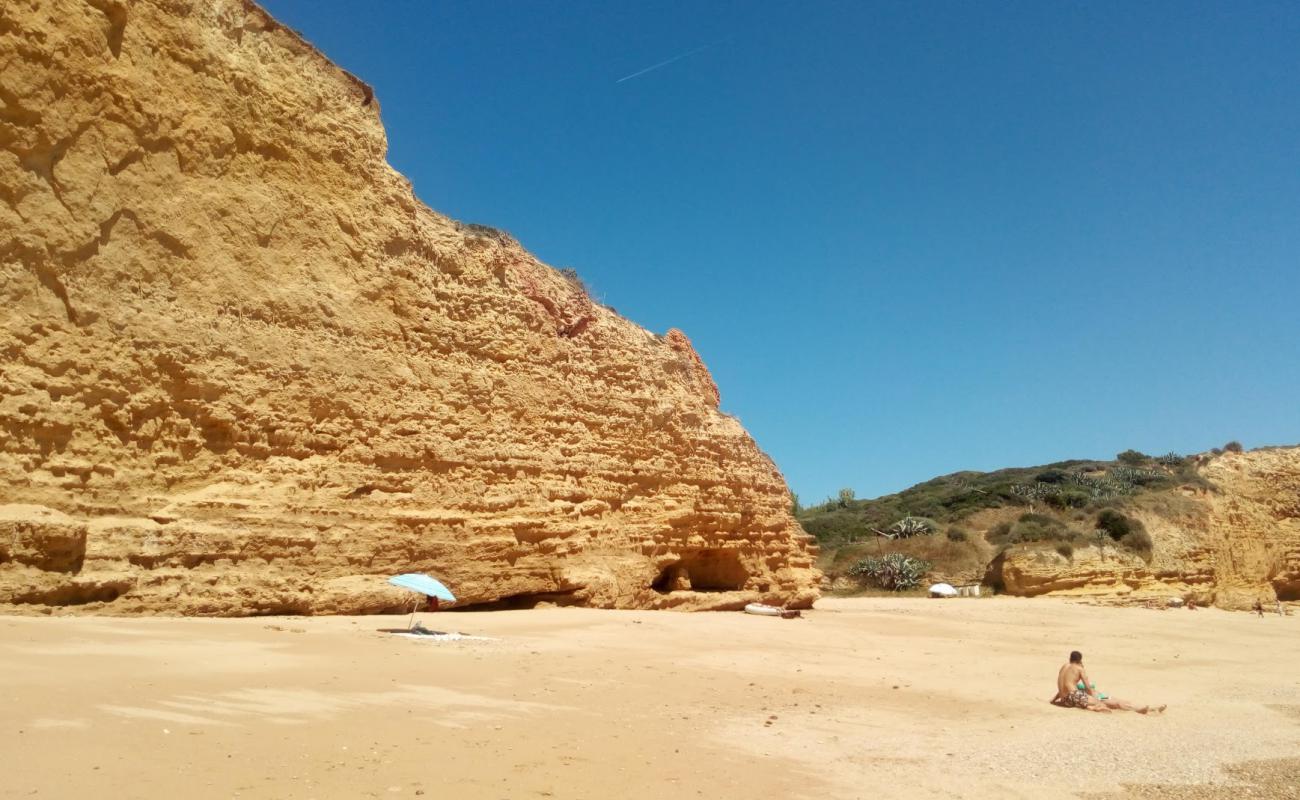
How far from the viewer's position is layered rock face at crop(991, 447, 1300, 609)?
91.7 feet

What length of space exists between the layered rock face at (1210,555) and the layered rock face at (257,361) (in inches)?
688

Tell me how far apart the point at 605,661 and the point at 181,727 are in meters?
4.97

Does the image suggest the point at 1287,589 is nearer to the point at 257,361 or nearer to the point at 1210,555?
the point at 1210,555

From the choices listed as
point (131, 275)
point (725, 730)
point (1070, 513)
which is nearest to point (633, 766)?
point (725, 730)

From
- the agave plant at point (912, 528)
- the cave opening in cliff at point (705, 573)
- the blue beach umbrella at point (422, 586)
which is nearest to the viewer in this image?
the blue beach umbrella at point (422, 586)

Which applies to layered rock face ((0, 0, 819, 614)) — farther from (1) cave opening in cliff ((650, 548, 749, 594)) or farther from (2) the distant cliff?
(2) the distant cliff

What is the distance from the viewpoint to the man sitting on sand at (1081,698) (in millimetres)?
9156

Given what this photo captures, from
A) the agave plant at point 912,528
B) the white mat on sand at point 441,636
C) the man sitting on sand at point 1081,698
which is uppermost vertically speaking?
the agave plant at point 912,528

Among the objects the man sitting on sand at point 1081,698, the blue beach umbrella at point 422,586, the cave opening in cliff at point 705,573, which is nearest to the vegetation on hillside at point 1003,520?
the cave opening in cliff at point 705,573

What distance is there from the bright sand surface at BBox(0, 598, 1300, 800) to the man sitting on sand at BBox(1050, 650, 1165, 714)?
218 millimetres

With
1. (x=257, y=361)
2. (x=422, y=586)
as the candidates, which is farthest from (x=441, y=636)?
(x=257, y=361)

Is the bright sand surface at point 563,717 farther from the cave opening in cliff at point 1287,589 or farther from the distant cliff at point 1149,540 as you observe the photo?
the cave opening in cliff at point 1287,589

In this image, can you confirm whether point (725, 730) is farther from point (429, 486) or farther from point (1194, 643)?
point (1194, 643)

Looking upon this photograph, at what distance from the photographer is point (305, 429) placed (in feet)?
36.4
